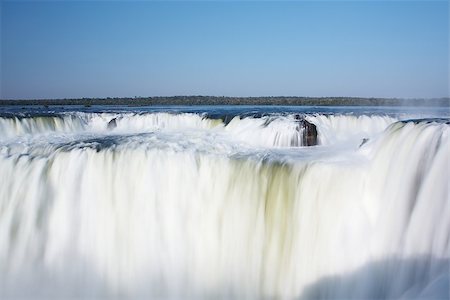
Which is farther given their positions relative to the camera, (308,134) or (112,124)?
(112,124)

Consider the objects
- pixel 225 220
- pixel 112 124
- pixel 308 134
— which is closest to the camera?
pixel 225 220

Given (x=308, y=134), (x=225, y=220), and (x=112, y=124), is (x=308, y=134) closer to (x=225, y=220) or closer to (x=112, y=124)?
(x=225, y=220)

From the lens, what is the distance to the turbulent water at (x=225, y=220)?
6488 mm

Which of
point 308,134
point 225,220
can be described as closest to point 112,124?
point 308,134

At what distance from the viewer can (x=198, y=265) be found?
8.33 m

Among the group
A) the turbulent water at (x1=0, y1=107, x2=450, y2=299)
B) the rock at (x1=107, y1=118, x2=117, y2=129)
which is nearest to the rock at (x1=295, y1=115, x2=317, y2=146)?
the turbulent water at (x1=0, y1=107, x2=450, y2=299)

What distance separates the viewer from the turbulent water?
6488mm

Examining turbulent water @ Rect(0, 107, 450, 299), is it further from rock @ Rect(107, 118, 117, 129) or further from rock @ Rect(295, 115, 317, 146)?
rock @ Rect(107, 118, 117, 129)

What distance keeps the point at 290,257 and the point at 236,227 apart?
1.36 meters

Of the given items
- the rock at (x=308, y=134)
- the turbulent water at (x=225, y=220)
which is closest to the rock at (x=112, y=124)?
the turbulent water at (x=225, y=220)

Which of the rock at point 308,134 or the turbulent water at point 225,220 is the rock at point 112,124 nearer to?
the turbulent water at point 225,220

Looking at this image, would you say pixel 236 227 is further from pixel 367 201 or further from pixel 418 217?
pixel 418 217

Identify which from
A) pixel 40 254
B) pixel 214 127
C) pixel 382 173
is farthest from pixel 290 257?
pixel 214 127

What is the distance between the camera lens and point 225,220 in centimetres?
844
